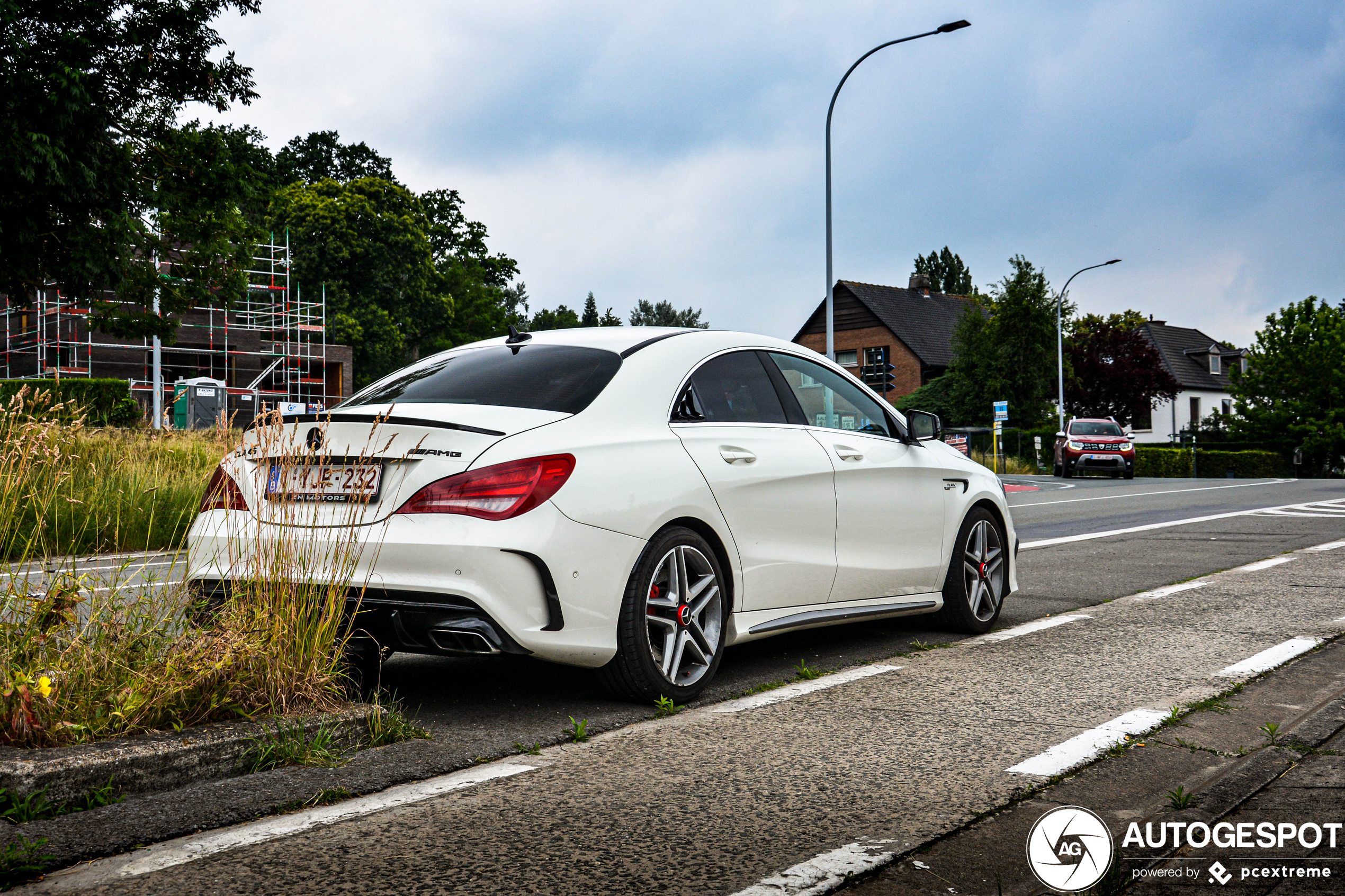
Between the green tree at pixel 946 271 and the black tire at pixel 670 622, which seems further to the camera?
the green tree at pixel 946 271

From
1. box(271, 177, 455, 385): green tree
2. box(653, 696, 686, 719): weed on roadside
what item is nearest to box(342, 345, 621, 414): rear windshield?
box(653, 696, 686, 719): weed on roadside

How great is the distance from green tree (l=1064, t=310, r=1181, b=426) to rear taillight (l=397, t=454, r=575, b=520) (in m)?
54.4

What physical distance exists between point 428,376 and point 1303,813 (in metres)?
3.61

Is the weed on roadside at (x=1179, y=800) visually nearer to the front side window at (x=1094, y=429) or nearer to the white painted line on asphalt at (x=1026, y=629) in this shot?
the white painted line on asphalt at (x=1026, y=629)

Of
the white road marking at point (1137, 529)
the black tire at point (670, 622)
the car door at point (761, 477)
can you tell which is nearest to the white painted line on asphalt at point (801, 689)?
the black tire at point (670, 622)

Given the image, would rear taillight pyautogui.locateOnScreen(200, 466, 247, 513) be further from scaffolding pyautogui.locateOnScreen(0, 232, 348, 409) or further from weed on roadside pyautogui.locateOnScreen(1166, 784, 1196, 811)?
scaffolding pyautogui.locateOnScreen(0, 232, 348, 409)

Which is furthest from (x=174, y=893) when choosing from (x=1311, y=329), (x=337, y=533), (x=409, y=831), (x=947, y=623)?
(x=1311, y=329)

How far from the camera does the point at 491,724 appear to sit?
15.0ft

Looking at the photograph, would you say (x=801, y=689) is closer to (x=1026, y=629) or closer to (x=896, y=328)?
(x=1026, y=629)

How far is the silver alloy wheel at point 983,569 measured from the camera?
6.80m

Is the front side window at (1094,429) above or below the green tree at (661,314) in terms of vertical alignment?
below

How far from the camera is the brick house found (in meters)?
62.5

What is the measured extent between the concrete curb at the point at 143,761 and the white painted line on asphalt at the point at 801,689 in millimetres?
1628

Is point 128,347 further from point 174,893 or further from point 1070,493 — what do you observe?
point 174,893
